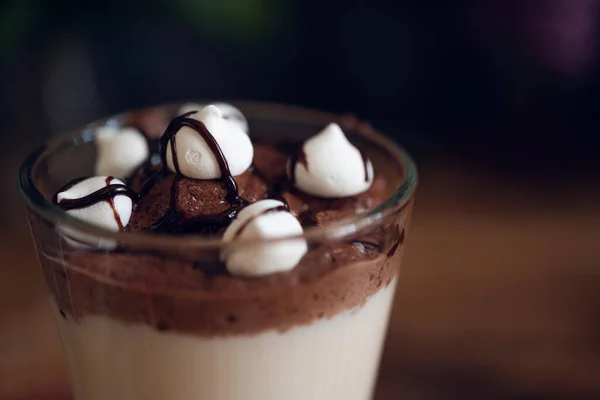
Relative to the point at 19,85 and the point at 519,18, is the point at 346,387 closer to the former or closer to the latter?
the point at 519,18

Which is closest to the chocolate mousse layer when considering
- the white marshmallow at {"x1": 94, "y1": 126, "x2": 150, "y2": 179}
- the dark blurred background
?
the white marshmallow at {"x1": 94, "y1": 126, "x2": 150, "y2": 179}

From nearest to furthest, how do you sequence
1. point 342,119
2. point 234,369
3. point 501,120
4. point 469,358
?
point 234,369 < point 342,119 < point 469,358 < point 501,120

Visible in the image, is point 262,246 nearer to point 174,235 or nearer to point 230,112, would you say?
point 174,235

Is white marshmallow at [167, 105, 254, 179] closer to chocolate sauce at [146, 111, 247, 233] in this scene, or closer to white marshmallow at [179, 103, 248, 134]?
chocolate sauce at [146, 111, 247, 233]

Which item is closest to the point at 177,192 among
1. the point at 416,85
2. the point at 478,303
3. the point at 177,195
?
the point at 177,195

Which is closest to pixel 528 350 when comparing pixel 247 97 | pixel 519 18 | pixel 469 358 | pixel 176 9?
pixel 469 358
